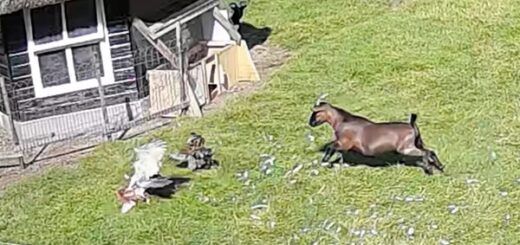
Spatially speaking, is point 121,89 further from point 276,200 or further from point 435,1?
point 435,1

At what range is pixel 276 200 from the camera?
8.49 metres

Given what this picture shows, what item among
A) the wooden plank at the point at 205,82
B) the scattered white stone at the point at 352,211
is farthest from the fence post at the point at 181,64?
the scattered white stone at the point at 352,211

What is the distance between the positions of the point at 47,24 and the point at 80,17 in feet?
1.12

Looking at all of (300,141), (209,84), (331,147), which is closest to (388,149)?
(331,147)

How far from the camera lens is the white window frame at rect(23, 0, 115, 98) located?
34.9ft

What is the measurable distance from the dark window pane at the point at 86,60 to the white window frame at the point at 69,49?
4 centimetres

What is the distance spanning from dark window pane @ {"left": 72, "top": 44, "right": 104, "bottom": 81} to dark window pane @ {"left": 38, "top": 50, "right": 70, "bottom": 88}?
0.12 metres

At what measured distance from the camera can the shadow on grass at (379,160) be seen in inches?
353

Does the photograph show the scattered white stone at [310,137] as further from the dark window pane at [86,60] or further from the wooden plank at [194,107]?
the dark window pane at [86,60]

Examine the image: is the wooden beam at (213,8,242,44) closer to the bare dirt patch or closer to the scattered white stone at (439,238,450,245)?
the bare dirt patch

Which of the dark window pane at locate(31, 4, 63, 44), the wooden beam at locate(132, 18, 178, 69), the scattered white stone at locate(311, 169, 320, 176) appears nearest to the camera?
the scattered white stone at locate(311, 169, 320, 176)

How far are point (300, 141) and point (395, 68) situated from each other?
2.83 meters

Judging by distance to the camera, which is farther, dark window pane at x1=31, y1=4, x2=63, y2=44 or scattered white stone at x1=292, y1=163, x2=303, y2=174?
dark window pane at x1=31, y1=4, x2=63, y2=44

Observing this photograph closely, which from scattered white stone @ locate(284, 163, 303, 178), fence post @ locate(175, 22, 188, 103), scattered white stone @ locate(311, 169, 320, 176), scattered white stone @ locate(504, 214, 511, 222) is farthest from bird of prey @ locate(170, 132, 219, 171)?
scattered white stone @ locate(504, 214, 511, 222)
